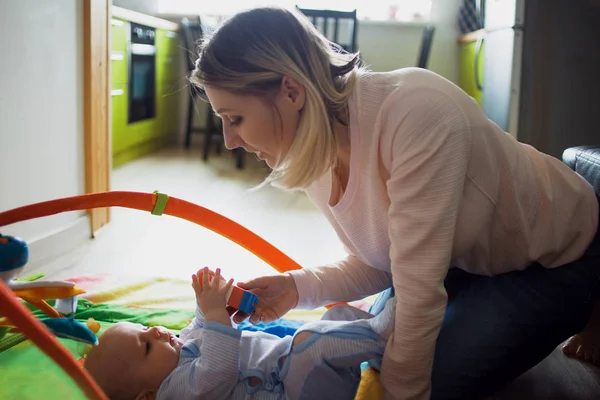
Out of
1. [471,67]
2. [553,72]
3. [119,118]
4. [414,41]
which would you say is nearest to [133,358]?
[553,72]

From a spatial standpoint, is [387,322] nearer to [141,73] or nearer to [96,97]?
[96,97]

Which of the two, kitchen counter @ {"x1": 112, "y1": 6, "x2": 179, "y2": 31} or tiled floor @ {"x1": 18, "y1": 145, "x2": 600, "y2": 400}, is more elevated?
kitchen counter @ {"x1": 112, "y1": 6, "x2": 179, "y2": 31}

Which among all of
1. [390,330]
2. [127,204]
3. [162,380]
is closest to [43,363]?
[162,380]

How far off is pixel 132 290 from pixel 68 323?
2.92 ft

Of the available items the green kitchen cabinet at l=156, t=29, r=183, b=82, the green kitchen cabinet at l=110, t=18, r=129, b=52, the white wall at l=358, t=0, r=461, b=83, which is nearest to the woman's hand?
the green kitchen cabinet at l=110, t=18, r=129, b=52

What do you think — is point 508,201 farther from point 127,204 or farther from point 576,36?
point 576,36

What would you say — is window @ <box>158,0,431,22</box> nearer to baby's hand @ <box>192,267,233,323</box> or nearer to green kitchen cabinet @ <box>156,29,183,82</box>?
green kitchen cabinet @ <box>156,29,183,82</box>

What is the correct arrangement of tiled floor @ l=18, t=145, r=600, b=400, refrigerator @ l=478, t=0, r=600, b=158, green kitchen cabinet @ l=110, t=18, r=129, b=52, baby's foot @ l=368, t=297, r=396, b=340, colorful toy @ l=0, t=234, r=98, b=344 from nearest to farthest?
1. colorful toy @ l=0, t=234, r=98, b=344
2. baby's foot @ l=368, t=297, r=396, b=340
3. tiled floor @ l=18, t=145, r=600, b=400
4. refrigerator @ l=478, t=0, r=600, b=158
5. green kitchen cabinet @ l=110, t=18, r=129, b=52

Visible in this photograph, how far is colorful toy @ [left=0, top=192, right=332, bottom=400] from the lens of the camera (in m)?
0.74

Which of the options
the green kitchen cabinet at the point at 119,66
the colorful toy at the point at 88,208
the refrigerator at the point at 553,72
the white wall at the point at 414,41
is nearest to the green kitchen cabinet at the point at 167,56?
the green kitchen cabinet at the point at 119,66

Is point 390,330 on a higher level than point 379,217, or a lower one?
lower

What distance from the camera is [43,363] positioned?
3.44 feet

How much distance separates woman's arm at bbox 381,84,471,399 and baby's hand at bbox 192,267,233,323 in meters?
0.30

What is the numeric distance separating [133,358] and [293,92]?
51 cm
